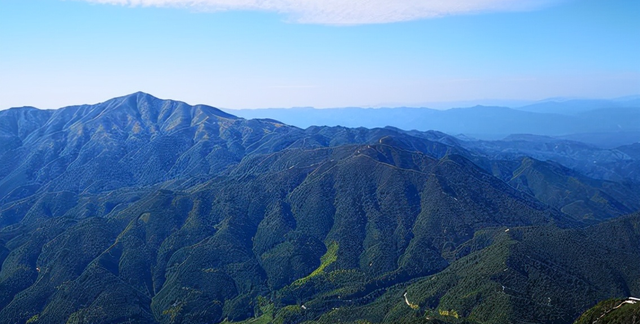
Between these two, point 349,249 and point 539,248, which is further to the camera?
point 349,249

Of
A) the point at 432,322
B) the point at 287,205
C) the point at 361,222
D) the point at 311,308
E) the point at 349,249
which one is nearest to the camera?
the point at 432,322

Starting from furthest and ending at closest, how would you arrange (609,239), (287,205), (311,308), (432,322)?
1. (287,205)
2. (609,239)
3. (311,308)
4. (432,322)

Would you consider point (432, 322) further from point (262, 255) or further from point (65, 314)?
point (65, 314)

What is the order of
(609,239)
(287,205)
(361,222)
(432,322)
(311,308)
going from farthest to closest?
1. (287,205)
2. (361,222)
3. (609,239)
4. (311,308)
5. (432,322)

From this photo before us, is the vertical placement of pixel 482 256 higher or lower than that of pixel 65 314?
higher

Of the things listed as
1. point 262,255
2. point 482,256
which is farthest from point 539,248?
point 262,255

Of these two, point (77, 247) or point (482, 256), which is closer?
point (482, 256)

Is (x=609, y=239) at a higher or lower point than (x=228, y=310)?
higher

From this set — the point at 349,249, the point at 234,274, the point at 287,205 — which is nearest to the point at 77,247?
the point at 234,274

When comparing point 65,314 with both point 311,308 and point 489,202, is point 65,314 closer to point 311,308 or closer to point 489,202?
point 311,308
